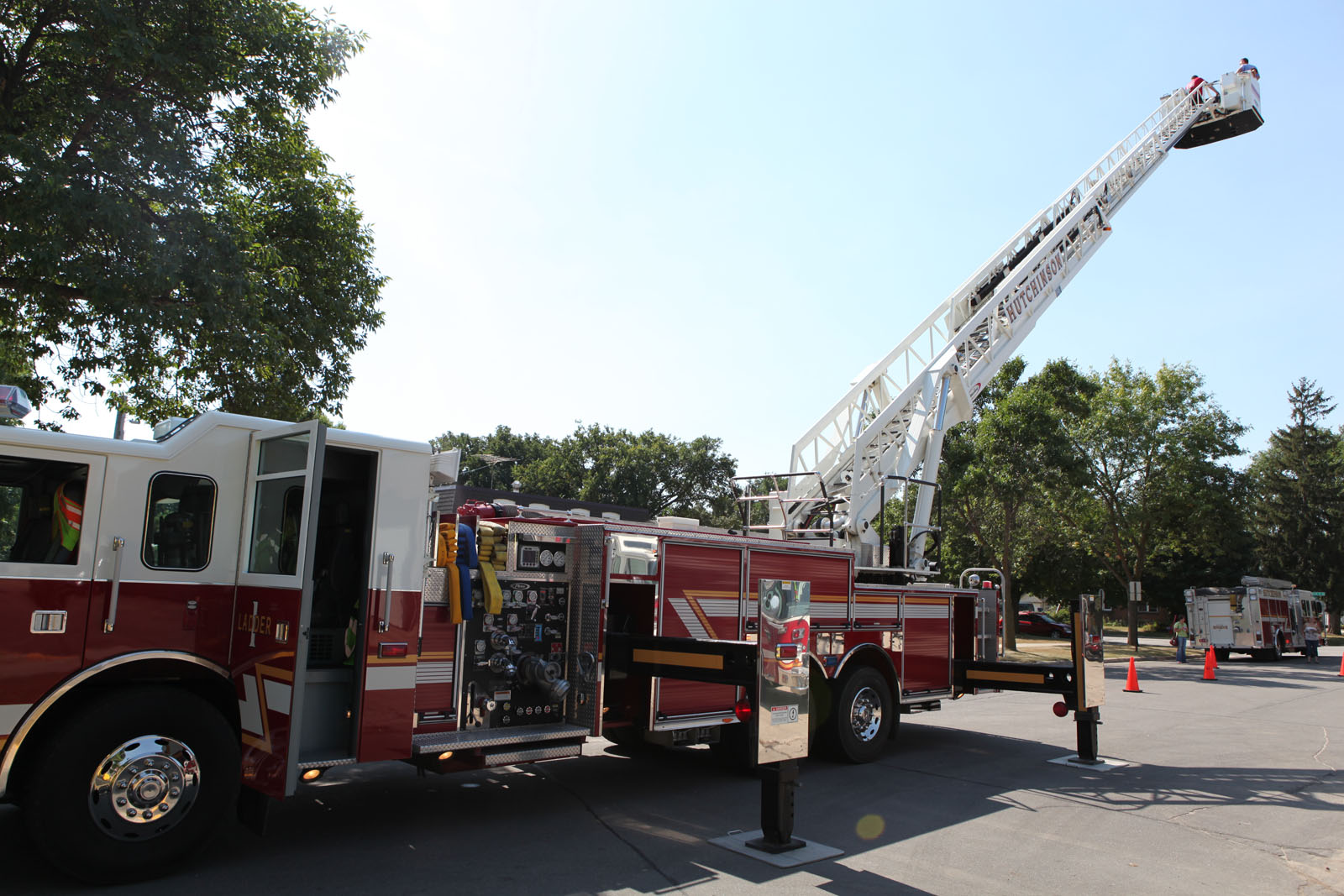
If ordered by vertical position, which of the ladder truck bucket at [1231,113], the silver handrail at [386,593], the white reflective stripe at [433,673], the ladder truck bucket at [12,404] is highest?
the ladder truck bucket at [1231,113]

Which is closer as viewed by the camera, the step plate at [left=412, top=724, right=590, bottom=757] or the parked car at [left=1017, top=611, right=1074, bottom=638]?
the step plate at [left=412, top=724, right=590, bottom=757]

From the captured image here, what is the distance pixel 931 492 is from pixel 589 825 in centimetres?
708

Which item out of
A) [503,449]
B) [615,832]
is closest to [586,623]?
[615,832]

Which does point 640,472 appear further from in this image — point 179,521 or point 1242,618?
point 179,521

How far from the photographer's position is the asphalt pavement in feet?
18.4

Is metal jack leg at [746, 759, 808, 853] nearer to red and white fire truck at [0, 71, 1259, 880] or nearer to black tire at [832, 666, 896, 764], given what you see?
red and white fire truck at [0, 71, 1259, 880]

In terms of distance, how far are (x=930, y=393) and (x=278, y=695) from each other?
9.89 m

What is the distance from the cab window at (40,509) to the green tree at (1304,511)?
Result: 61.9m

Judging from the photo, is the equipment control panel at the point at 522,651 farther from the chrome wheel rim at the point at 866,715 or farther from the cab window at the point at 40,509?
the chrome wheel rim at the point at 866,715

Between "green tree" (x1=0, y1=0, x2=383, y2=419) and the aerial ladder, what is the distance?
7.37 metres

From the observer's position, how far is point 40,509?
17.7 feet

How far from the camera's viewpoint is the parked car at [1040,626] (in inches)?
1708

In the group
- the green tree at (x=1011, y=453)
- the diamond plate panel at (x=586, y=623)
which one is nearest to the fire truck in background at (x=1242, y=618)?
the green tree at (x=1011, y=453)

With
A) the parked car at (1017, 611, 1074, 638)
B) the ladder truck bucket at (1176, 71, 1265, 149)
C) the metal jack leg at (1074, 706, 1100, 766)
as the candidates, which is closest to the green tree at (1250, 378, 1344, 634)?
the parked car at (1017, 611, 1074, 638)
